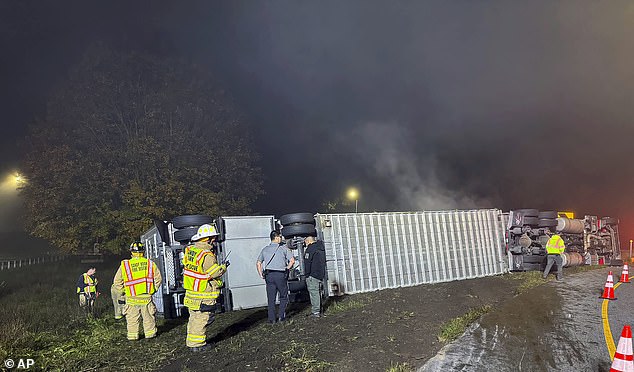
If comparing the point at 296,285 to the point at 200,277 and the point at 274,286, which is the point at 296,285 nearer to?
the point at 274,286

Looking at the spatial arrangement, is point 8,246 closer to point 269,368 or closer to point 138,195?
point 138,195

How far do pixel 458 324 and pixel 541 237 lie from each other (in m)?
10.1

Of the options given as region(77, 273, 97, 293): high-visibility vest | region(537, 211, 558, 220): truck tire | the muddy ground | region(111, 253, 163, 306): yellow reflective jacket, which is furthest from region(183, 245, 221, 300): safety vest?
region(537, 211, 558, 220): truck tire

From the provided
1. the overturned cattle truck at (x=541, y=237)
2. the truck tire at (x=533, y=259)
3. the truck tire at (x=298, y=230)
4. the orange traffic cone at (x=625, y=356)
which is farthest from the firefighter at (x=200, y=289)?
the truck tire at (x=533, y=259)

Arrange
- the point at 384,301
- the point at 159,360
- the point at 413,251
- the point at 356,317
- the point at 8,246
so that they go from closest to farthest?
the point at 159,360 < the point at 356,317 < the point at 384,301 < the point at 413,251 < the point at 8,246

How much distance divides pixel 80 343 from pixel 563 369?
282 inches

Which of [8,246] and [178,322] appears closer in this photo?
[178,322]

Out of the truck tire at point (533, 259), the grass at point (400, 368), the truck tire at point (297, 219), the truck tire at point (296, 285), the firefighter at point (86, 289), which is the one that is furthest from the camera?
the truck tire at point (533, 259)

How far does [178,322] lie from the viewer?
A: 8.62 m

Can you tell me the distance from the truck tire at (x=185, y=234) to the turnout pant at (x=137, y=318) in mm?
2209

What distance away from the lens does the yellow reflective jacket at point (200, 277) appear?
233 inches

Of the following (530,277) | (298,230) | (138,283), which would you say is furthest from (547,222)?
(138,283)

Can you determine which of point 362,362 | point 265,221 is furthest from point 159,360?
point 265,221

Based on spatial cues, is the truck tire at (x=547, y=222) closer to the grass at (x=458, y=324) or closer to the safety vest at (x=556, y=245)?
the safety vest at (x=556, y=245)
